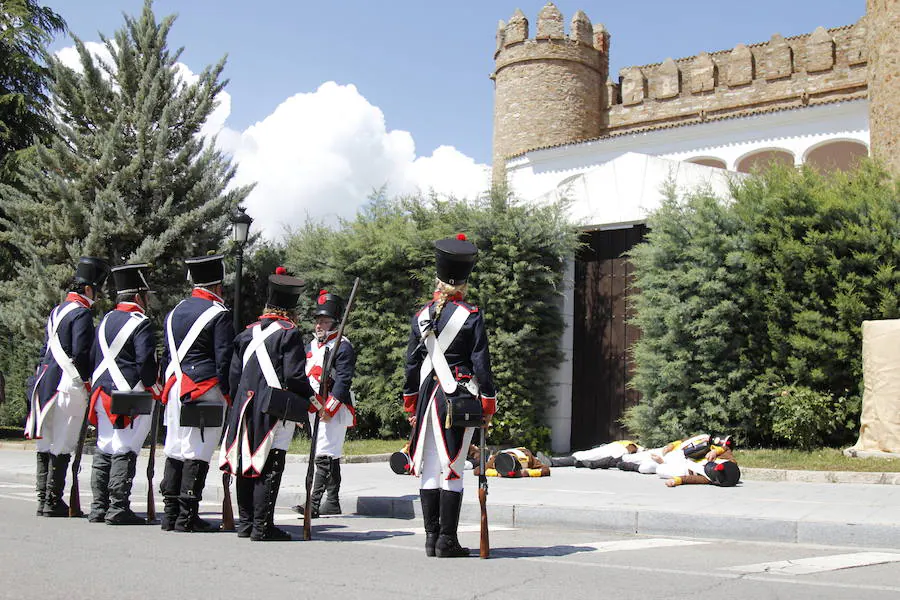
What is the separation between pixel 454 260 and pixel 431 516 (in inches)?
68.6

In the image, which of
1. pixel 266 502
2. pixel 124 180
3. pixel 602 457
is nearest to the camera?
pixel 266 502

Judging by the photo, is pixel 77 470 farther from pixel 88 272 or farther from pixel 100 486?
pixel 88 272

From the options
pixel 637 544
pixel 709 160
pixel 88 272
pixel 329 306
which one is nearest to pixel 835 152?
pixel 709 160

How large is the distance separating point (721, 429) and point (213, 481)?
6.93m

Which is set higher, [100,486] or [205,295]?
[205,295]

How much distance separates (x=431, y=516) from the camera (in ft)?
20.2

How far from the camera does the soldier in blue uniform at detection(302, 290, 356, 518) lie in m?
8.66

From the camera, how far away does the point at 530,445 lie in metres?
14.9

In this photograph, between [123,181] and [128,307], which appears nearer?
[128,307]

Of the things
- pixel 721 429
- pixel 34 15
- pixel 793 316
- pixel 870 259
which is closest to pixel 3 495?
pixel 721 429

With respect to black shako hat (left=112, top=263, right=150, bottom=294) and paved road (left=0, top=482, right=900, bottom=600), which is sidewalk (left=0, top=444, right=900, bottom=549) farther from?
black shako hat (left=112, top=263, right=150, bottom=294)

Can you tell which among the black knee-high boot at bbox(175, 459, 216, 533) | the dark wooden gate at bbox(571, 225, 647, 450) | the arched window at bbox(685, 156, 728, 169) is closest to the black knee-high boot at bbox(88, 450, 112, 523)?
the black knee-high boot at bbox(175, 459, 216, 533)

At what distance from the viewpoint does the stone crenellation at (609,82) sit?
4009cm

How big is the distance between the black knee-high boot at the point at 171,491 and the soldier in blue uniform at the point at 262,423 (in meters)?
0.60
